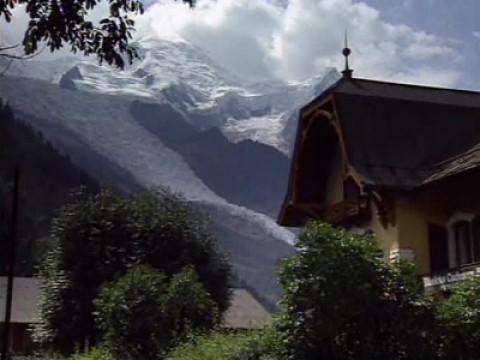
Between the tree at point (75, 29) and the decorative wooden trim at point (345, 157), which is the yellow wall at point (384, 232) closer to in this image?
the decorative wooden trim at point (345, 157)

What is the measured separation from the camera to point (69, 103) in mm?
170500

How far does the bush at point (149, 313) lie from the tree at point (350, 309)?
7.91 meters

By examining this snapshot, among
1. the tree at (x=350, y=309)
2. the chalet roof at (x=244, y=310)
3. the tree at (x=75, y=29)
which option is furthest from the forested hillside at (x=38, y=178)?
the tree at (x=75, y=29)

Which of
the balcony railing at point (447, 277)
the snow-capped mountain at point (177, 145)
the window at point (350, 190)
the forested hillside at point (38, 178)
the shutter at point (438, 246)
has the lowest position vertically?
the balcony railing at point (447, 277)

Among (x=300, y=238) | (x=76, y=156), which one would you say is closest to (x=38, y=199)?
(x=76, y=156)

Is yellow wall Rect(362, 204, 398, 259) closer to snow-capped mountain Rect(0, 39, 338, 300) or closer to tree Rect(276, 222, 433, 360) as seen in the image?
tree Rect(276, 222, 433, 360)

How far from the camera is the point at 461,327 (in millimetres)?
12266

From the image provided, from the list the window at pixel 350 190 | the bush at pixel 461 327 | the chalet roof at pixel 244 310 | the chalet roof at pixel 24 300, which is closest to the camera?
the bush at pixel 461 327

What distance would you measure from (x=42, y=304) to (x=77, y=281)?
205 cm

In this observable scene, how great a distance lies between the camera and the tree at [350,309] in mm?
12242

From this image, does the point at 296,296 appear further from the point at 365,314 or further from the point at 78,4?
the point at 78,4

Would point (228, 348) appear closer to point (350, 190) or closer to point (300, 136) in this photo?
point (350, 190)

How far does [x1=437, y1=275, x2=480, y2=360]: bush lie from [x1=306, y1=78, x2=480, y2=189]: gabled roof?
8328 mm

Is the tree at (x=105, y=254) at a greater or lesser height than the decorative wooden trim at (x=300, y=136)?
lesser
